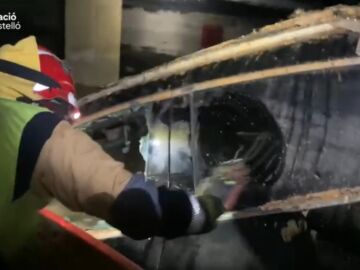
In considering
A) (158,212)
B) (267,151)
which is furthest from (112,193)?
(267,151)

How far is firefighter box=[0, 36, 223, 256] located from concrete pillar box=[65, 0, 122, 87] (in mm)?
101

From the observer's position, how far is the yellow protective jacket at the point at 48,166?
0.66 meters

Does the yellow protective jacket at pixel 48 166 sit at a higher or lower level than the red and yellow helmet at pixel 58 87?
lower

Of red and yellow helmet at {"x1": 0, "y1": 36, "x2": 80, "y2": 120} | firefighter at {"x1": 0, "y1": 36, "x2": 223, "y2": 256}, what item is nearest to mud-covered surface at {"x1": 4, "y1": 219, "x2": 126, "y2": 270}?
firefighter at {"x1": 0, "y1": 36, "x2": 223, "y2": 256}

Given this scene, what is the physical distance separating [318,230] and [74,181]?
270 millimetres

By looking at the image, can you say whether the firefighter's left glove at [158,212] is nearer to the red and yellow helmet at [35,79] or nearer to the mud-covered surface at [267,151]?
the mud-covered surface at [267,151]

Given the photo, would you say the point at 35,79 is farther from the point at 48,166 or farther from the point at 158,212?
the point at 158,212

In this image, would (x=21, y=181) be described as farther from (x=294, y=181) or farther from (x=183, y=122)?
(x=294, y=181)

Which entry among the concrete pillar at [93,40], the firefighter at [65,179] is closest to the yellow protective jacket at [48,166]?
the firefighter at [65,179]

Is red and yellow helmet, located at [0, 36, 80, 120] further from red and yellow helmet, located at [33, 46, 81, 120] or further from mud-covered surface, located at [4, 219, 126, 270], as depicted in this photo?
mud-covered surface, located at [4, 219, 126, 270]

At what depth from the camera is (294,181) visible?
68 centimetres

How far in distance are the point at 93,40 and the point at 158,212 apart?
0.29 m

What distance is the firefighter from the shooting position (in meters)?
0.65

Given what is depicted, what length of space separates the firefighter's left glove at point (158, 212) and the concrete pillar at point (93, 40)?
207mm
